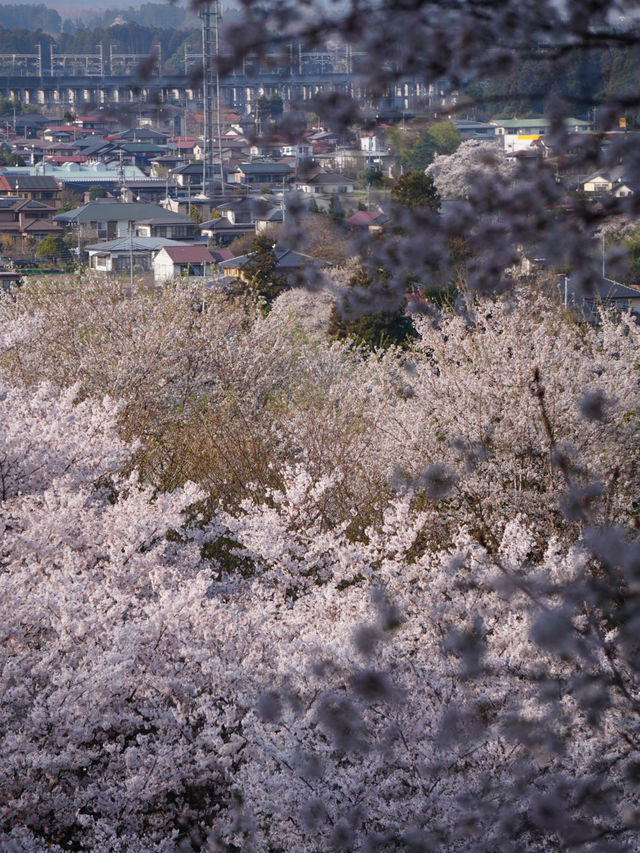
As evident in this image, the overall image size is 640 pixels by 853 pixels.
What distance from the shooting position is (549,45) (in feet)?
8.81

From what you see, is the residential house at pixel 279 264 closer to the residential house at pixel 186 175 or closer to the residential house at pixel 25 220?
the residential house at pixel 25 220

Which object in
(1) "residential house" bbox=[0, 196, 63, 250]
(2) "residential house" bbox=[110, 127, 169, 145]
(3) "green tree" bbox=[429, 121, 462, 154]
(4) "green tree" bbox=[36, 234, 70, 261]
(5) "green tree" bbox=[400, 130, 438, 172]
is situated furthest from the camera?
(2) "residential house" bbox=[110, 127, 169, 145]

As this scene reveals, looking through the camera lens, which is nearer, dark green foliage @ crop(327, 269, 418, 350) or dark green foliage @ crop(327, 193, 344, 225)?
dark green foliage @ crop(327, 193, 344, 225)

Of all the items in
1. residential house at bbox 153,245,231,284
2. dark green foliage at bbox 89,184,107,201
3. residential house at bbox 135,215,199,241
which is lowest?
residential house at bbox 153,245,231,284

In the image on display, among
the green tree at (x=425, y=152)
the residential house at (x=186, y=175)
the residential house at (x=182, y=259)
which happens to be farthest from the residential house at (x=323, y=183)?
the residential house at (x=186, y=175)

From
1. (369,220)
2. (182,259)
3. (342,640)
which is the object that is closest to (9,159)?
(182,259)

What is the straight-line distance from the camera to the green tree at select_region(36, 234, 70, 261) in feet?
175

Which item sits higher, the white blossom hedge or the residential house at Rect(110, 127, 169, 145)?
the residential house at Rect(110, 127, 169, 145)

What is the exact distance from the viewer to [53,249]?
53.8 m

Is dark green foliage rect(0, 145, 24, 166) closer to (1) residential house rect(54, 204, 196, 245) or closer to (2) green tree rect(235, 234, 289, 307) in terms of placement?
(1) residential house rect(54, 204, 196, 245)

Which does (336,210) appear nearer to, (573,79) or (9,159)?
(573,79)

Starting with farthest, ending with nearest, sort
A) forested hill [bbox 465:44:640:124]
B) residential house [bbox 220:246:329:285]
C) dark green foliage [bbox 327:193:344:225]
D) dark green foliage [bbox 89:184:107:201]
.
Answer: dark green foliage [bbox 89:184:107:201] < residential house [bbox 220:246:329:285] < dark green foliage [bbox 327:193:344:225] < forested hill [bbox 465:44:640:124]

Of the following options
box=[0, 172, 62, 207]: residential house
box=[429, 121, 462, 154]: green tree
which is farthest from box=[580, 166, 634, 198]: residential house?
box=[0, 172, 62, 207]: residential house

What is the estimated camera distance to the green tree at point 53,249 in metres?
53.3
